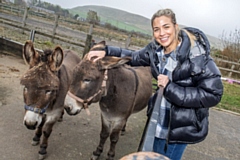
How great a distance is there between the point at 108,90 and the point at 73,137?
139 cm

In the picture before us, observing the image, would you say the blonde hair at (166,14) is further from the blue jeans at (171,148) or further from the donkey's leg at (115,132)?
the donkey's leg at (115,132)

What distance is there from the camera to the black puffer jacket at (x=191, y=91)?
1579 millimetres

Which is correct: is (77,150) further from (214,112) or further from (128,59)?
(214,112)

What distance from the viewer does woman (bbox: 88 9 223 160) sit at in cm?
158

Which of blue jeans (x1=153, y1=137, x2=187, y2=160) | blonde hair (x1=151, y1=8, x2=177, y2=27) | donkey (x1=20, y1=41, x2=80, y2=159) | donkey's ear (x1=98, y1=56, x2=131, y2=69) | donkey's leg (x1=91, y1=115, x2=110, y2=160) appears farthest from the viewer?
donkey's leg (x1=91, y1=115, x2=110, y2=160)

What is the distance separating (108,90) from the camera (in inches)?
110

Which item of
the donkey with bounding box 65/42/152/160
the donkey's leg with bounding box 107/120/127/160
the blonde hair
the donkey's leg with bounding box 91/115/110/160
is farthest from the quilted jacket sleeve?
the donkey's leg with bounding box 91/115/110/160

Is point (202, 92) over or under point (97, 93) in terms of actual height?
over

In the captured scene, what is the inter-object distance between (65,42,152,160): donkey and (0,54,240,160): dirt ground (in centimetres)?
47

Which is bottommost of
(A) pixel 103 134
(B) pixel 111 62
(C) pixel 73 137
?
(C) pixel 73 137

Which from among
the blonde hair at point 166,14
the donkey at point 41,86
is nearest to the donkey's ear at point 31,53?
the donkey at point 41,86

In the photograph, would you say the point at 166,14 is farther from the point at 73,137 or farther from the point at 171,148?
the point at 73,137

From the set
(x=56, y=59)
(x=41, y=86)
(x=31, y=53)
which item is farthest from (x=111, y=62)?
(x=31, y=53)

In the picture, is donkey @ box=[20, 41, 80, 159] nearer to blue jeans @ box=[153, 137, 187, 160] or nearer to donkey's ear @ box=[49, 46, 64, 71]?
donkey's ear @ box=[49, 46, 64, 71]
